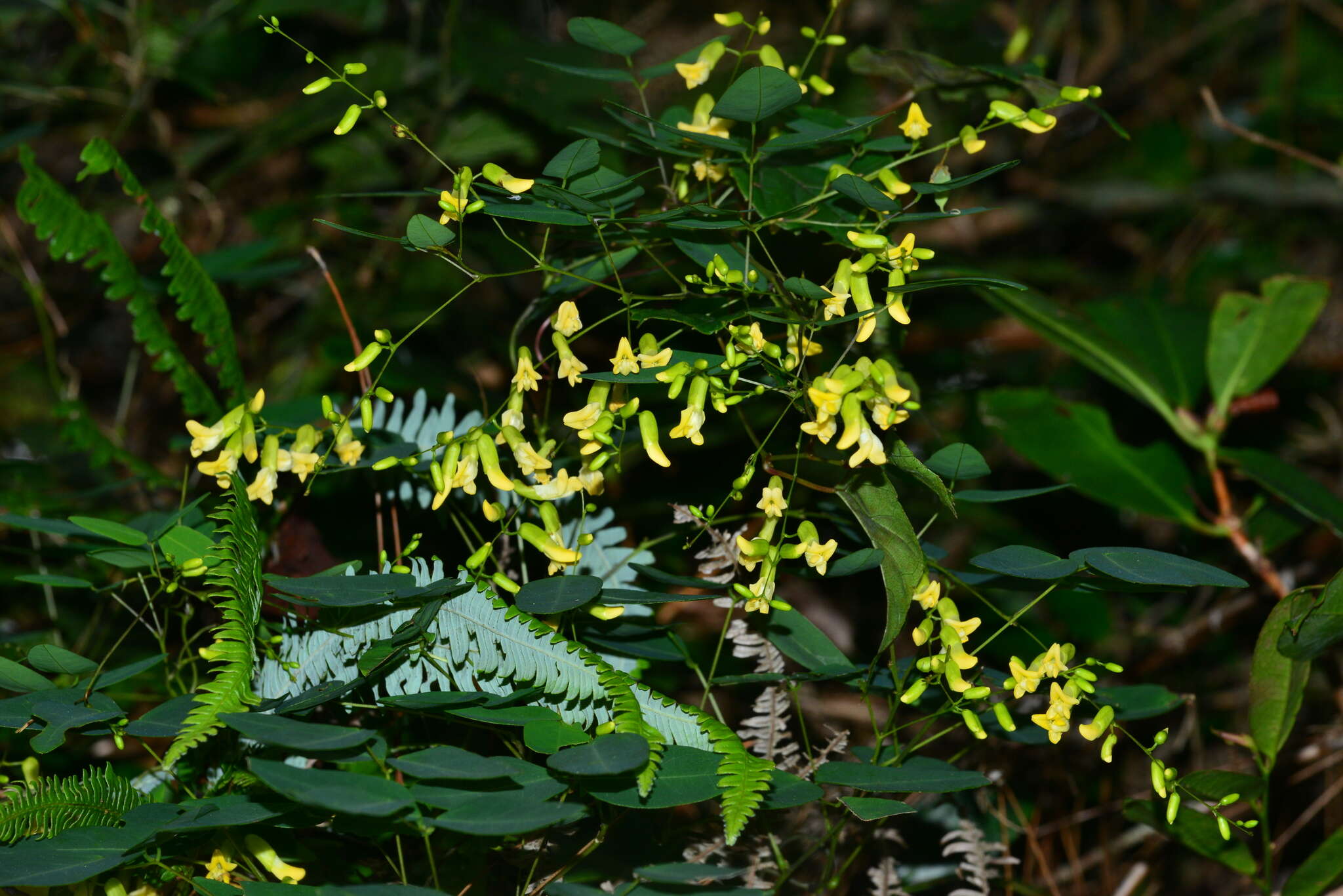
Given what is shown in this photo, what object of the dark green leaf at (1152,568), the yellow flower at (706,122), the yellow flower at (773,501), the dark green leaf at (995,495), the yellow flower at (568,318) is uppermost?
the yellow flower at (706,122)

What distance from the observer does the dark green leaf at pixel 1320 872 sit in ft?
2.84

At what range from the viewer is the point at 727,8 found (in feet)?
7.87

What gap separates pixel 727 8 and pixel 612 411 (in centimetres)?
194

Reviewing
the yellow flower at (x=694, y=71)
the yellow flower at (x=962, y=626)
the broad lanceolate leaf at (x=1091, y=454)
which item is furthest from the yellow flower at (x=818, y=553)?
the broad lanceolate leaf at (x=1091, y=454)

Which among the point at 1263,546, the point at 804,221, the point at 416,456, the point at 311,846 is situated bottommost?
the point at 1263,546

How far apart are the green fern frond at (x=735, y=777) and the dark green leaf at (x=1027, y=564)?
0.23 m

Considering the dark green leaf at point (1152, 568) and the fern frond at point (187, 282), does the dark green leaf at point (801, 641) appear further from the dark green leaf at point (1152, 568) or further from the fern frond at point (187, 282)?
the fern frond at point (187, 282)

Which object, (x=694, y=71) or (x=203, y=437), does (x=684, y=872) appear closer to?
(x=203, y=437)

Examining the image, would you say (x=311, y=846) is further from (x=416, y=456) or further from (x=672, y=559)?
(x=672, y=559)

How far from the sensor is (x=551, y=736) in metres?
0.66

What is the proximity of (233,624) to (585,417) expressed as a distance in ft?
0.94

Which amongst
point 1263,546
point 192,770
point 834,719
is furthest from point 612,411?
point 1263,546

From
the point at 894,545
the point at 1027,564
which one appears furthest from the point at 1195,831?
the point at 894,545

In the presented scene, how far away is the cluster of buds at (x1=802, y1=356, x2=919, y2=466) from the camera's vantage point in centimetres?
66
